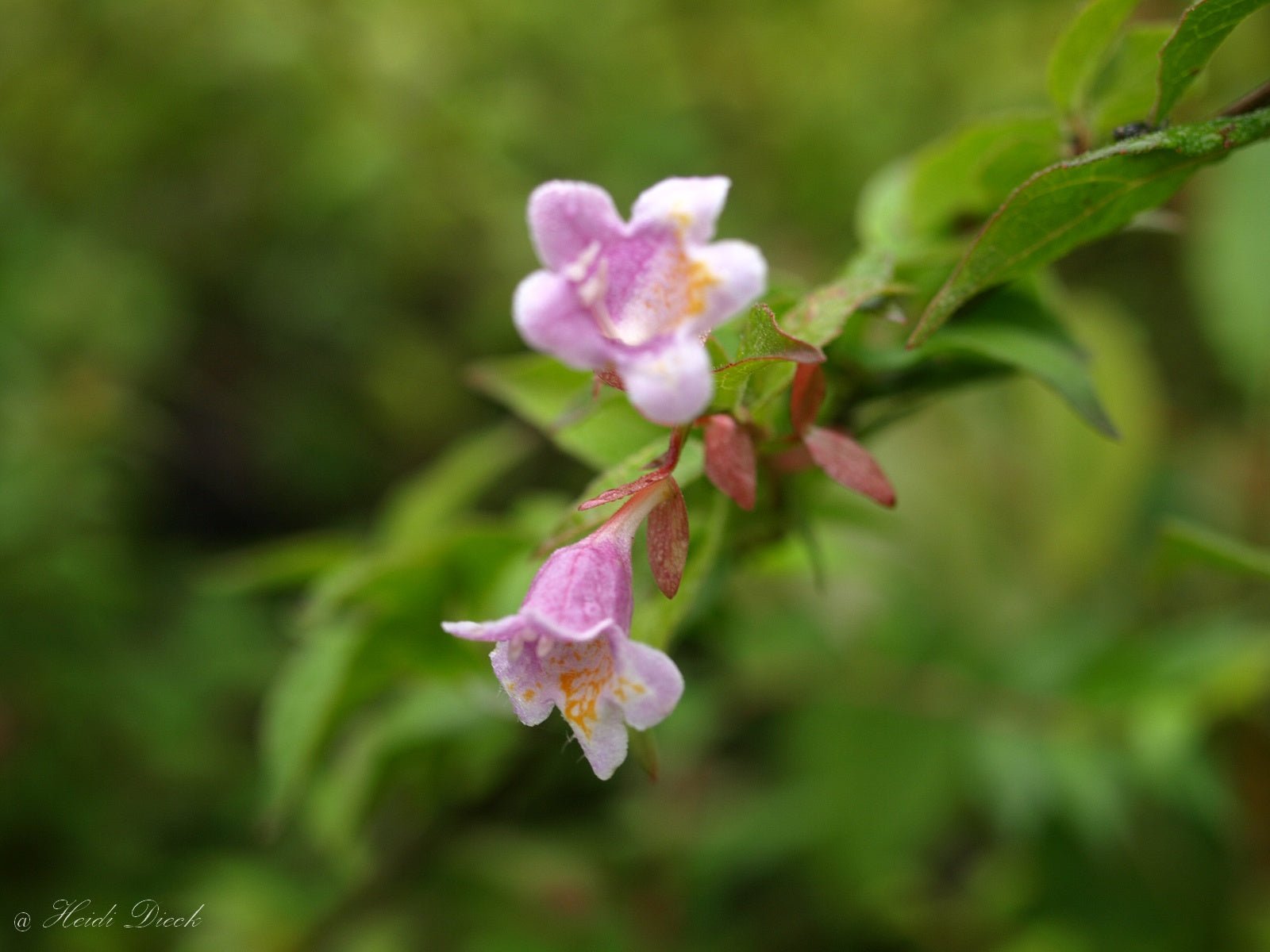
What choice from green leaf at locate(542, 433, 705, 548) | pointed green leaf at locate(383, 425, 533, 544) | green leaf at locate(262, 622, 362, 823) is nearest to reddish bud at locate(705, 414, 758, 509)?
green leaf at locate(542, 433, 705, 548)

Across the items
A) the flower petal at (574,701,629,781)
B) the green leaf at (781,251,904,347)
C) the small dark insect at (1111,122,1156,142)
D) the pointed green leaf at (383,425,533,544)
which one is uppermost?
the small dark insect at (1111,122,1156,142)

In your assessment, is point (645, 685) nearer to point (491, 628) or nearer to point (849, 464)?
point (491, 628)

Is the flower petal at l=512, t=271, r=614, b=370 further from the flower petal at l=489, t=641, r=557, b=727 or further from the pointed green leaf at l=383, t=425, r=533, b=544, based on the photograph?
the pointed green leaf at l=383, t=425, r=533, b=544

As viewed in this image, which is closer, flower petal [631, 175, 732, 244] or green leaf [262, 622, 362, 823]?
flower petal [631, 175, 732, 244]

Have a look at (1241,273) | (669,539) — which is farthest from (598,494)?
(1241,273)

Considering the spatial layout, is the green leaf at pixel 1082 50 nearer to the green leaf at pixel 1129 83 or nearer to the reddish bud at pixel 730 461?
the green leaf at pixel 1129 83

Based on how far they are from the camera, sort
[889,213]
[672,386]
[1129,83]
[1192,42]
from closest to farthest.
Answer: [672,386]
[1192,42]
[1129,83]
[889,213]
